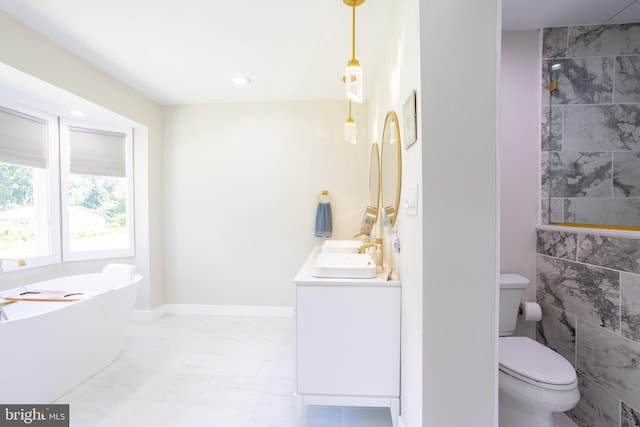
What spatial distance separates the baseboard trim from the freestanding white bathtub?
762mm

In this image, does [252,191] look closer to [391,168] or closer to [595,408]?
[391,168]

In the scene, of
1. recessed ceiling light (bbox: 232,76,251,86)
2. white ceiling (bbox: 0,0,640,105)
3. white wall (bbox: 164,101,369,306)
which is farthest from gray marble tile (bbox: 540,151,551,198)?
recessed ceiling light (bbox: 232,76,251,86)

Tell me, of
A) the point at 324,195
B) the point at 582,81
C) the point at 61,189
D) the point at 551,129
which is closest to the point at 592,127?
the point at 551,129

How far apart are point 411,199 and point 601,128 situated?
1560 millimetres

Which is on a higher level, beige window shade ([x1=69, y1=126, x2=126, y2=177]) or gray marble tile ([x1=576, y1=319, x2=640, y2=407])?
beige window shade ([x1=69, y1=126, x2=126, y2=177])

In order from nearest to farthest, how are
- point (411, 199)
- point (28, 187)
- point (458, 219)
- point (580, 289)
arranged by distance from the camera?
point (458, 219) → point (411, 199) → point (580, 289) → point (28, 187)

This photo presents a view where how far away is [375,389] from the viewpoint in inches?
60.9

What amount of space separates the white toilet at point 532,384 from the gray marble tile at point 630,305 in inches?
13.6

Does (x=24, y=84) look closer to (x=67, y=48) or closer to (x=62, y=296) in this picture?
(x=67, y=48)

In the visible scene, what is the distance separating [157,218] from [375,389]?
2.89 m

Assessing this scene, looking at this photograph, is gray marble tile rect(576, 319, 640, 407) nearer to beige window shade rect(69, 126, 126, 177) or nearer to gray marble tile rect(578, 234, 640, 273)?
gray marble tile rect(578, 234, 640, 273)

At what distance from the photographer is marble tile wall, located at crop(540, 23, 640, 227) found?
170 cm

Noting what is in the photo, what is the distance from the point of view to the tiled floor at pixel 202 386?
1.69 metres

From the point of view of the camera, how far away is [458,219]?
1.08 meters
